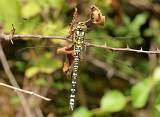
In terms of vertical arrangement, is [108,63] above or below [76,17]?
below

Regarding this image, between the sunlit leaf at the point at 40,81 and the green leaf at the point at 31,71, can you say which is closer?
the green leaf at the point at 31,71

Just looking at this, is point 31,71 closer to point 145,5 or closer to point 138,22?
point 138,22

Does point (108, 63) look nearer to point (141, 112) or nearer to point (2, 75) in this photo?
point (141, 112)

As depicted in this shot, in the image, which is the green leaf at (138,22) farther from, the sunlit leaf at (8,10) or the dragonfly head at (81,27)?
the dragonfly head at (81,27)

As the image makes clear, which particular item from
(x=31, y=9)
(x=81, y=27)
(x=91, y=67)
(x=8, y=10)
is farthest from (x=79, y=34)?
(x=91, y=67)

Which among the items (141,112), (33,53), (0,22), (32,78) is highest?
(0,22)

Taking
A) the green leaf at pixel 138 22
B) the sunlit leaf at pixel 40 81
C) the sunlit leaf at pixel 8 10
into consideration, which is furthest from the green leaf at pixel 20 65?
the green leaf at pixel 138 22

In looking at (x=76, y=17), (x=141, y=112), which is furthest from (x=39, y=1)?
(x=141, y=112)
